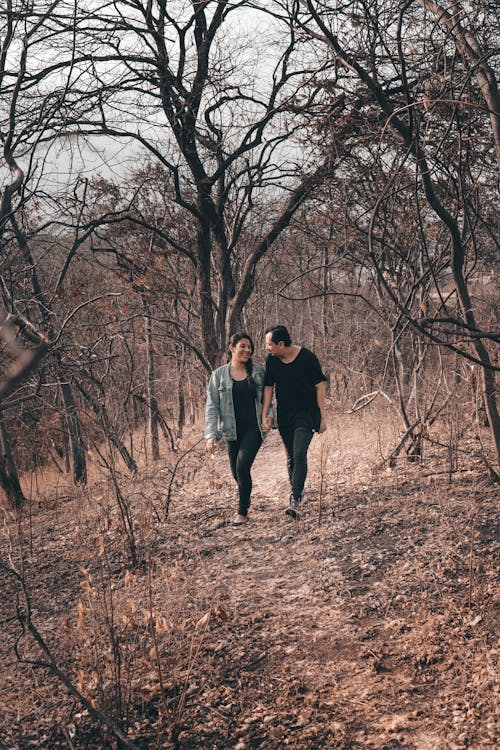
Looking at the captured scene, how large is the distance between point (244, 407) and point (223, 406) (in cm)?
19

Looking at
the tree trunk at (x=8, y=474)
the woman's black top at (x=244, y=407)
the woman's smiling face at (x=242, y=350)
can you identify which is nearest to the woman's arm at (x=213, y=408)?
the woman's black top at (x=244, y=407)

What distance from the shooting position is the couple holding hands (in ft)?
19.3

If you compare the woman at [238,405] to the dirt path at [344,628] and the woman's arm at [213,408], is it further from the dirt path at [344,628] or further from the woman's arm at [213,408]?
the dirt path at [344,628]

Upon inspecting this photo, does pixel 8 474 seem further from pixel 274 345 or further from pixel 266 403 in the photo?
pixel 274 345

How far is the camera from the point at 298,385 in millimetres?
5906

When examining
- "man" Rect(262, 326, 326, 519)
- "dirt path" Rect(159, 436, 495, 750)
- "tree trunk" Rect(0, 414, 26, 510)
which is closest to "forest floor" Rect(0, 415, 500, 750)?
"dirt path" Rect(159, 436, 495, 750)

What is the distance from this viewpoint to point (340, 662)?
3.70 metres

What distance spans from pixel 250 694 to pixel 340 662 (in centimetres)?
55

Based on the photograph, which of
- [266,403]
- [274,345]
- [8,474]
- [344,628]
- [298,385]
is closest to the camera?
[344,628]

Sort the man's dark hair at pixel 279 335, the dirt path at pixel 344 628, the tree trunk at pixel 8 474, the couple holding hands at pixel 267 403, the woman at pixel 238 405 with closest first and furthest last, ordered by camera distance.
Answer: the dirt path at pixel 344 628 → the man's dark hair at pixel 279 335 → the couple holding hands at pixel 267 403 → the woman at pixel 238 405 → the tree trunk at pixel 8 474

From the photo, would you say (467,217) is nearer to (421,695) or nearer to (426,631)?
(426,631)

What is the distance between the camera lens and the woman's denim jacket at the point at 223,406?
6.02 m

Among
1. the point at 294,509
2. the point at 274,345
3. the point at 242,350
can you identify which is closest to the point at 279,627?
the point at 294,509

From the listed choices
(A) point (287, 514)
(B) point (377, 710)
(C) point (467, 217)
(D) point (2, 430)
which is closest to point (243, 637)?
(B) point (377, 710)
